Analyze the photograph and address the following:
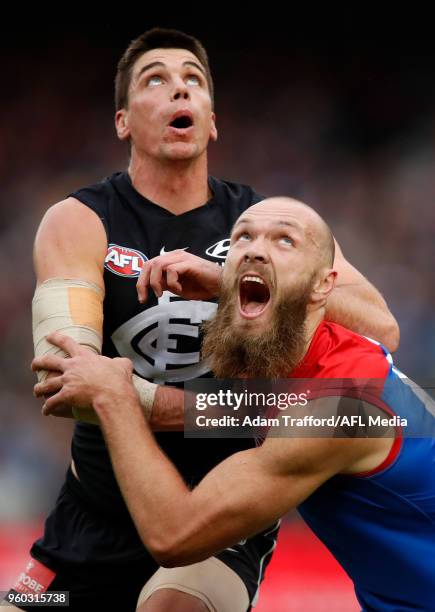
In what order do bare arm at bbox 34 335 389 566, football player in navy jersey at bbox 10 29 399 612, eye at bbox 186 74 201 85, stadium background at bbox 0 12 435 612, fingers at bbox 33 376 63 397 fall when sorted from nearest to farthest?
bare arm at bbox 34 335 389 566 < fingers at bbox 33 376 63 397 < football player in navy jersey at bbox 10 29 399 612 < eye at bbox 186 74 201 85 < stadium background at bbox 0 12 435 612

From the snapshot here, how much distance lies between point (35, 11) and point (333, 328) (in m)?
7.35

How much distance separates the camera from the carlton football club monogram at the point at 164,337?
11.6ft

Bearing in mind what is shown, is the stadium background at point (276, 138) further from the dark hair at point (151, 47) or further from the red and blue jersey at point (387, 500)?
the red and blue jersey at point (387, 500)

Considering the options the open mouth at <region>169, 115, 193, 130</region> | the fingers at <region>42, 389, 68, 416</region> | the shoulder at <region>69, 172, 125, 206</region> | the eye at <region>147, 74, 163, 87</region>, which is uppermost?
the eye at <region>147, 74, 163, 87</region>

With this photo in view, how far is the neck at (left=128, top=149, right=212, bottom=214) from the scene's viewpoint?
3.72m

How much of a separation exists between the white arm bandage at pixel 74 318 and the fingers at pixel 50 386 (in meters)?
0.07

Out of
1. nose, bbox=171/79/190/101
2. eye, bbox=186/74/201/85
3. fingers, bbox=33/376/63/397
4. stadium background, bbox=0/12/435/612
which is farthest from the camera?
stadium background, bbox=0/12/435/612

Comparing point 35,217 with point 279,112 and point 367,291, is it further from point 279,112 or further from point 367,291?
point 367,291

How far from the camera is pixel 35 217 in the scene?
898cm

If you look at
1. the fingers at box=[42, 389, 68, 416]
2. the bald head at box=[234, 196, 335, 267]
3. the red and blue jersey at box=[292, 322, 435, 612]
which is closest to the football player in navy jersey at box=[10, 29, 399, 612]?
the fingers at box=[42, 389, 68, 416]

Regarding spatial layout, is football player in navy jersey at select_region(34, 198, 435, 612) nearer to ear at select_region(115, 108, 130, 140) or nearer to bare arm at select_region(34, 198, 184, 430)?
bare arm at select_region(34, 198, 184, 430)

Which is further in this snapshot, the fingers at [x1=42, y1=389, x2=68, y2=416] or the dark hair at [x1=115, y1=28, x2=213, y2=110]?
the dark hair at [x1=115, y1=28, x2=213, y2=110]

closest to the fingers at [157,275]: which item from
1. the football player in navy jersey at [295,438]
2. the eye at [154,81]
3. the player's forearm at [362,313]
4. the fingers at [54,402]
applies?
the football player in navy jersey at [295,438]

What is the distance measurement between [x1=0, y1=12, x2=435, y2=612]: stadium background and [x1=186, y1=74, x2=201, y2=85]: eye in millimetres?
5095
